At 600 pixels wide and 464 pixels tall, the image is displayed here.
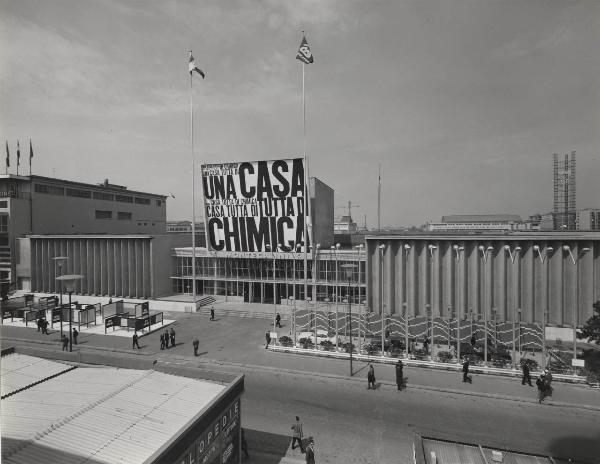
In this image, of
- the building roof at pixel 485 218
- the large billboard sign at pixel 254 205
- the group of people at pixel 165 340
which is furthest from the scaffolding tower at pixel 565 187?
the group of people at pixel 165 340

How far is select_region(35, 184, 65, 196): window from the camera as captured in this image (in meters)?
49.7

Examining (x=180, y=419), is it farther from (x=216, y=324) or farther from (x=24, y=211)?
(x=24, y=211)

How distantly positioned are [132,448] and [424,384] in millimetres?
16116

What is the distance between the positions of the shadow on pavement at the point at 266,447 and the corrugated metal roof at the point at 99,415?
3851 mm

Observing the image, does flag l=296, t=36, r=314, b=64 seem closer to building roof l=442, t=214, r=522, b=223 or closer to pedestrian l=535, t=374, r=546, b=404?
pedestrian l=535, t=374, r=546, b=404

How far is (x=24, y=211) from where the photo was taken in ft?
157

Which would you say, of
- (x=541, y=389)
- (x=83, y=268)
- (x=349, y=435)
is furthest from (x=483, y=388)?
(x=83, y=268)

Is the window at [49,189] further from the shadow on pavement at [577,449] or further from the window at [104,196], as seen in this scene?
the shadow on pavement at [577,449]

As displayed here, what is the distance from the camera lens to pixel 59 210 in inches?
2078

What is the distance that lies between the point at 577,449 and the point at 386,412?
23.7ft

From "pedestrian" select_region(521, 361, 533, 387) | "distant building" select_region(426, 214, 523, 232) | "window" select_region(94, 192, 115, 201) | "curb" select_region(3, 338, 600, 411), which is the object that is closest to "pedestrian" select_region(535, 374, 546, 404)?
"curb" select_region(3, 338, 600, 411)

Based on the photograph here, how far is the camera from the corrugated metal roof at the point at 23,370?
10916mm

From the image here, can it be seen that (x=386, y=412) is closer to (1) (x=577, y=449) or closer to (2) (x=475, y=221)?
(1) (x=577, y=449)

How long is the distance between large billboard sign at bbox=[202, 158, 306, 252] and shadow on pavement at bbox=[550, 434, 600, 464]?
26.5 meters
